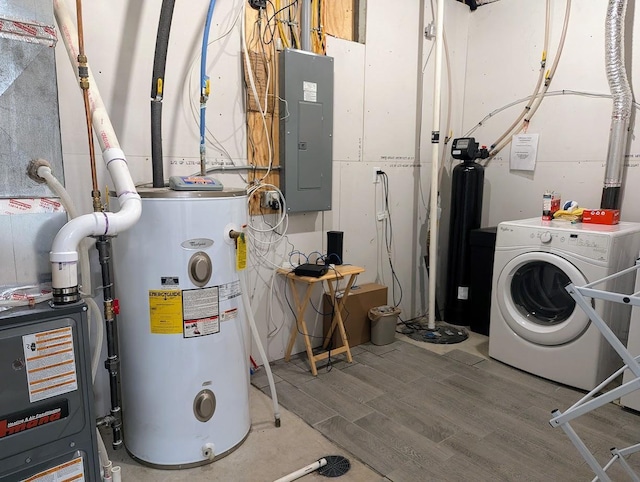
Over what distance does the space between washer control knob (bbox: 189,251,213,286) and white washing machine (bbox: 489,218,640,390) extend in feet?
6.28

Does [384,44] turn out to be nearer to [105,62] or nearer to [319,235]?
[319,235]

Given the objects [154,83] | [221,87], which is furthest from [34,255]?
[221,87]

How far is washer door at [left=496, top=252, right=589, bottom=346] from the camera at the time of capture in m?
2.52

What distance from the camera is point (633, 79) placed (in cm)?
286

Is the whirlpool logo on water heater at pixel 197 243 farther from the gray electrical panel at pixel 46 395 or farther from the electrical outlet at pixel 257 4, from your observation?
the electrical outlet at pixel 257 4

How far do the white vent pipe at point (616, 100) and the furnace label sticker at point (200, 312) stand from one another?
8.54ft

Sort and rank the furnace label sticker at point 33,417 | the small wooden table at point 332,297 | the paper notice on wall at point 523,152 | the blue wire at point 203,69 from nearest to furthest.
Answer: the furnace label sticker at point 33,417, the blue wire at point 203,69, the small wooden table at point 332,297, the paper notice on wall at point 523,152

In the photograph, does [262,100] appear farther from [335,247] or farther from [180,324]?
[180,324]

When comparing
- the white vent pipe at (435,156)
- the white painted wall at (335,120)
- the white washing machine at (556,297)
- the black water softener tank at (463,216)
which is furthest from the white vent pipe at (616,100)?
the white painted wall at (335,120)

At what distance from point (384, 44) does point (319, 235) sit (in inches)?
58.4

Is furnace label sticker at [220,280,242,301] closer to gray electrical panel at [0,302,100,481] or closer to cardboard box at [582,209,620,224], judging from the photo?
gray electrical panel at [0,302,100,481]

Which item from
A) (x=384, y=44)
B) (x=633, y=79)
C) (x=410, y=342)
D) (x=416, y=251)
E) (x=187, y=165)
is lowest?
(x=410, y=342)

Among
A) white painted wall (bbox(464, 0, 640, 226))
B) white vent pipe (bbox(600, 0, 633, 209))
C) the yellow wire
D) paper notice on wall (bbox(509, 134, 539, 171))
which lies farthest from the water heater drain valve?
paper notice on wall (bbox(509, 134, 539, 171))

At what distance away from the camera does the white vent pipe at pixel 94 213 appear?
1.22 meters
